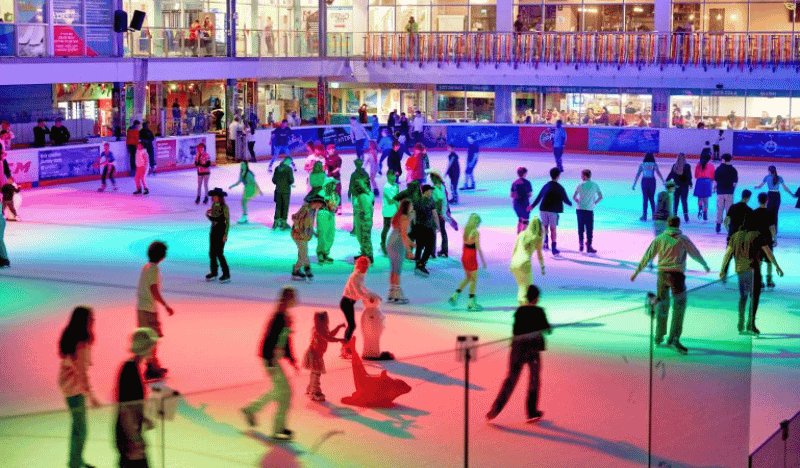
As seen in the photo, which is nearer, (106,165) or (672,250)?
(672,250)

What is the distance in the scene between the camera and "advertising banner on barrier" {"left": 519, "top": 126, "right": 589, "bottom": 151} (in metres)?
43.2

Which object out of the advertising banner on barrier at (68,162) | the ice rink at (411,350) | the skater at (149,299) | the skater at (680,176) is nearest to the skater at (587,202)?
the ice rink at (411,350)

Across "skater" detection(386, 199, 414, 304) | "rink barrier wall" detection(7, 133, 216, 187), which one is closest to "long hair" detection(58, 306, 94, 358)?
"skater" detection(386, 199, 414, 304)

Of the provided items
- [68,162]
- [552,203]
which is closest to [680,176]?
[552,203]

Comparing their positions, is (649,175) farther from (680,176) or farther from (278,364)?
(278,364)

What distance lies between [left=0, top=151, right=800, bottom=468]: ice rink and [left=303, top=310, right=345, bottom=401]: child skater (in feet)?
0.44

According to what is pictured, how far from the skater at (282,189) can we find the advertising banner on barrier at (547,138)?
21.1m

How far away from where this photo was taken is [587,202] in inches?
819

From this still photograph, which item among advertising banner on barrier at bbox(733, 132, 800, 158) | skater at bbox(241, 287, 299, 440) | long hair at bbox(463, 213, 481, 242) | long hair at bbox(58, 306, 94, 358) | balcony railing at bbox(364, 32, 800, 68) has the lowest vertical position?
skater at bbox(241, 287, 299, 440)

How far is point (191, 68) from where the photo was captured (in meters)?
40.6

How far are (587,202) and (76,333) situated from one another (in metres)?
13.3

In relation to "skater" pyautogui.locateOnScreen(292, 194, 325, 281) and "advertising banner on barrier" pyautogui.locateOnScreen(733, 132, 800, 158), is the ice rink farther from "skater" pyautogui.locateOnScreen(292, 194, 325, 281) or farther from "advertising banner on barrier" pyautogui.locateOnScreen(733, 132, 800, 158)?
"advertising banner on barrier" pyautogui.locateOnScreen(733, 132, 800, 158)

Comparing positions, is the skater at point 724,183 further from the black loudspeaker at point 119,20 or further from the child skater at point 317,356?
the black loudspeaker at point 119,20

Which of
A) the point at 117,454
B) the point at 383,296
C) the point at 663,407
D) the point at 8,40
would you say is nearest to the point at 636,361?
the point at 663,407
